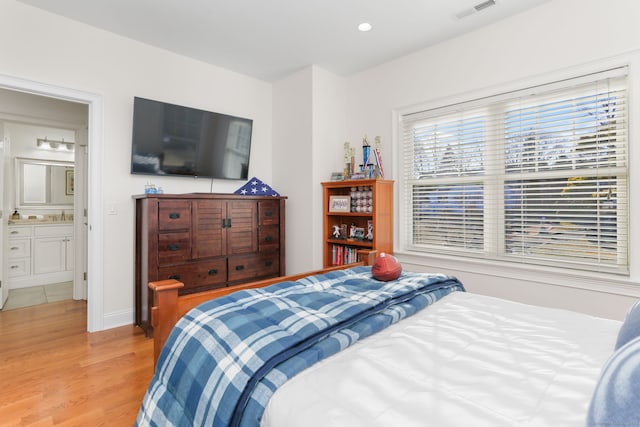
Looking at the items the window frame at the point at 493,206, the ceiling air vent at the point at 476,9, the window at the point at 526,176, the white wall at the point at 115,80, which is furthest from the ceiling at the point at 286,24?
the window at the point at 526,176

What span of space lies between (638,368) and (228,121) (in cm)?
374

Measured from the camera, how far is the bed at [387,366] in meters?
0.76

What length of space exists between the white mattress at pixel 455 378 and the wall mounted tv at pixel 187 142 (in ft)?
9.42

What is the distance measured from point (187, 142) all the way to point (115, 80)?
806 millimetres

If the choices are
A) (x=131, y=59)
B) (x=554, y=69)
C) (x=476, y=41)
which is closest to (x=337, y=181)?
(x=476, y=41)

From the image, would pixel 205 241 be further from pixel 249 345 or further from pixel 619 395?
pixel 619 395

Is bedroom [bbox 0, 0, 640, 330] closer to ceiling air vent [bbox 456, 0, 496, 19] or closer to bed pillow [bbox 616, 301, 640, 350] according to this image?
ceiling air vent [bbox 456, 0, 496, 19]

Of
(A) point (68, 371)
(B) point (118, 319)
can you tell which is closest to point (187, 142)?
(B) point (118, 319)

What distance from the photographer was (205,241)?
3.18 metres

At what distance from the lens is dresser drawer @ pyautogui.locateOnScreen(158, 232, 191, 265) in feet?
9.60

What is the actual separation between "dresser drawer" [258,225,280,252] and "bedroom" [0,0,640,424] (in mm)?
287

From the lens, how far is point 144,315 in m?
2.95

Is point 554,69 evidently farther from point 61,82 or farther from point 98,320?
point 98,320

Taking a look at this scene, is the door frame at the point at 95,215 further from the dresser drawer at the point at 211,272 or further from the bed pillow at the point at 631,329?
the bed pillow at the point at 631,329
